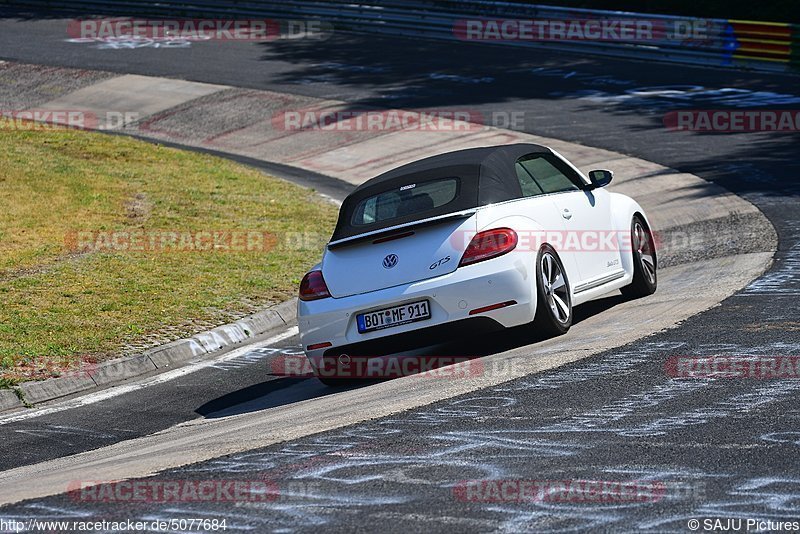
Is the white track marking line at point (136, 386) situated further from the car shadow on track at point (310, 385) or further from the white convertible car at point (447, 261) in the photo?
the white convertible car at point (447, 261)

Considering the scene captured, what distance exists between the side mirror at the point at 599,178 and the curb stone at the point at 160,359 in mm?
3345

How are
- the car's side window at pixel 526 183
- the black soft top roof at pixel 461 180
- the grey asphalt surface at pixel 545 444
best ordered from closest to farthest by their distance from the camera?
the grey asphalt surface at pixel 545 444 < the black soft top roof at pixel 461 180 < the car's side window at pixel 526 183

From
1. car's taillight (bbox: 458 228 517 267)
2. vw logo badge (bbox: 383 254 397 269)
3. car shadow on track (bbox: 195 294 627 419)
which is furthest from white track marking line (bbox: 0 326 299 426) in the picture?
car's taillight (bbox: 458 228 517 267)

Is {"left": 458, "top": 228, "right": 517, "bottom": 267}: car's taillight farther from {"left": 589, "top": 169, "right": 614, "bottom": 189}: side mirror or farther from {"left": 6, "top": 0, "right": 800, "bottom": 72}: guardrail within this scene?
{"left": 6, "top": 0, "right": 800, "bottom": 72}: guardrail

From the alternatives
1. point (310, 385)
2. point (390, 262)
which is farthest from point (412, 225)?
point (310, 385)

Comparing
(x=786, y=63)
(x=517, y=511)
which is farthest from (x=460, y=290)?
(x=786, y=63)

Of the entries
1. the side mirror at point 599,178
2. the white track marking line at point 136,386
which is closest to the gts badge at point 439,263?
the side mirror at point 599,178

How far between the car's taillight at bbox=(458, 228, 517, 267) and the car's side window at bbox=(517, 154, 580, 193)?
49.0 inches

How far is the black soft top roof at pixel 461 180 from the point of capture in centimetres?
895

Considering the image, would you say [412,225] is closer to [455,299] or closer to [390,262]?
[390,262]

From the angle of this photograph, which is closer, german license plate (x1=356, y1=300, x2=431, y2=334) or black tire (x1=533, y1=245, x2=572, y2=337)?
german license plate (x1=356, y1=300, x2=431, y2=334)

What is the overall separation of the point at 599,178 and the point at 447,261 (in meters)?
2.32

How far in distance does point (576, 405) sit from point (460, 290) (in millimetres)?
1760

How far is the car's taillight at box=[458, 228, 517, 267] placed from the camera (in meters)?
8.54
